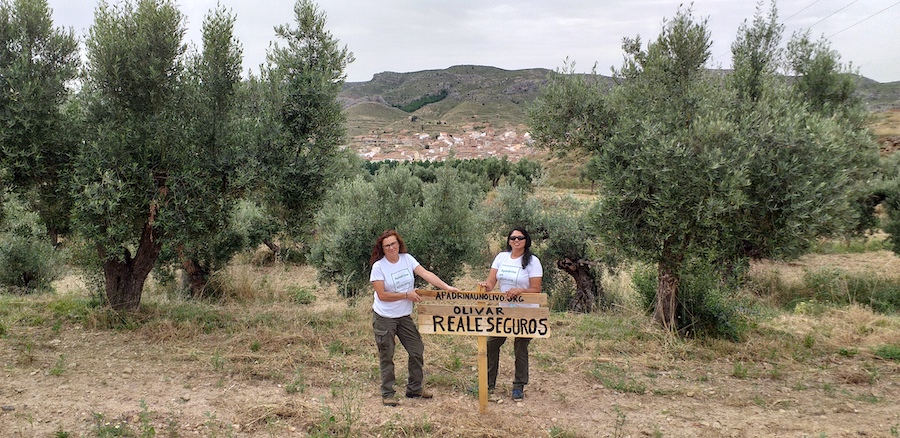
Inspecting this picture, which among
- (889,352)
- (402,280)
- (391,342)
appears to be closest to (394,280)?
(402,280)

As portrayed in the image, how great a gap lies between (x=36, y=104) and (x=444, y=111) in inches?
4576

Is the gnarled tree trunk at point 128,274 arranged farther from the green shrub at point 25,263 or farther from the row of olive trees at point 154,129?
the green shrub at point 25,263

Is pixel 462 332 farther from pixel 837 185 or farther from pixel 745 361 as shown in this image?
pixel 837 185

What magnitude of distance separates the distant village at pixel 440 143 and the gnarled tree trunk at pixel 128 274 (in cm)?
7159

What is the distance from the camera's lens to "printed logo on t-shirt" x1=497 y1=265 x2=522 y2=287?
241 inches

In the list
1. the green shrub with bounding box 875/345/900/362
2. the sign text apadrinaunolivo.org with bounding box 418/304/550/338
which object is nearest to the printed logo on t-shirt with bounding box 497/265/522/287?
the sign text apadrinaunolivo.org with bounding box 418/304/550/338

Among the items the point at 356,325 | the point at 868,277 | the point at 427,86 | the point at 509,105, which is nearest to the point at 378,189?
the point at 356,325

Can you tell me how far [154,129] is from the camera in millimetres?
8344

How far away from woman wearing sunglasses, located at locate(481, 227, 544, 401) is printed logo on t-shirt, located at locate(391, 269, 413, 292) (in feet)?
2.78

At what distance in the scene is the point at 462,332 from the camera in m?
5.89

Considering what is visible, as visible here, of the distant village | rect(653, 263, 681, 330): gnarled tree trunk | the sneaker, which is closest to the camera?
the sneaker

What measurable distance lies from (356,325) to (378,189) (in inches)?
248

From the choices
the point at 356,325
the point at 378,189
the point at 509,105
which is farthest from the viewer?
the point at 509,105

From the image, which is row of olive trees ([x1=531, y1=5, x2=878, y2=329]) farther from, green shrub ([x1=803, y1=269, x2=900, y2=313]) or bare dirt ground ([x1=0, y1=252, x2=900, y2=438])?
green shrub ([x1=803, y1=269, x2=900, y2=313])
